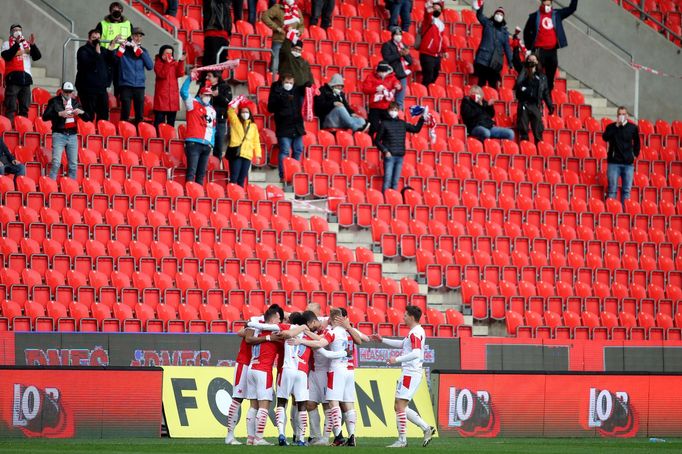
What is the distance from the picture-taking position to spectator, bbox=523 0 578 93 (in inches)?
1164

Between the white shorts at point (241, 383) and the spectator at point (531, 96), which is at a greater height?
the spectator at point (531, 96)

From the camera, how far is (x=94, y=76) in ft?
80.4

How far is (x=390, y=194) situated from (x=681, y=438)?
7491 mm

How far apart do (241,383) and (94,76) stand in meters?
9.16

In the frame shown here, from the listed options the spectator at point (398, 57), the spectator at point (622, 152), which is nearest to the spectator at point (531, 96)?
the spectator at point (622, 152)

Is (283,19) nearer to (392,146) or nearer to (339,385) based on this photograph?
(392,146)

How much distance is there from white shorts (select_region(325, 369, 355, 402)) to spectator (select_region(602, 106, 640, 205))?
480 inches

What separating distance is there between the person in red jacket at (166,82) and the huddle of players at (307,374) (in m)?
8.72

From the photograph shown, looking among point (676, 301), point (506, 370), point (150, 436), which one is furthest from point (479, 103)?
point (150, 436)

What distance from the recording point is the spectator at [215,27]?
26688mm

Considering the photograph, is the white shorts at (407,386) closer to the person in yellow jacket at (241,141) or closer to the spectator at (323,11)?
the person in yellow jacket at (241,141)

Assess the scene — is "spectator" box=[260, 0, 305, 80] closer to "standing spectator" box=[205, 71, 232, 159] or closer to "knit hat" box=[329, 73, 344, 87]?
"knit hat" box=[329, 73, 344, 87]

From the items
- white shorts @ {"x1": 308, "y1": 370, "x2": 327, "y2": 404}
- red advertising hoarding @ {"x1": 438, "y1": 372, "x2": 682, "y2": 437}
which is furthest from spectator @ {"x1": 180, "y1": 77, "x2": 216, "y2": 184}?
white shorts @ {"x1": 308, "y1": 370, "x2": 327, "y2": 404}

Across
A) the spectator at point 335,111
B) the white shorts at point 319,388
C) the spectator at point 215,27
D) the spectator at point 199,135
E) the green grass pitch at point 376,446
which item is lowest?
the green grass pitch at point 376,446
